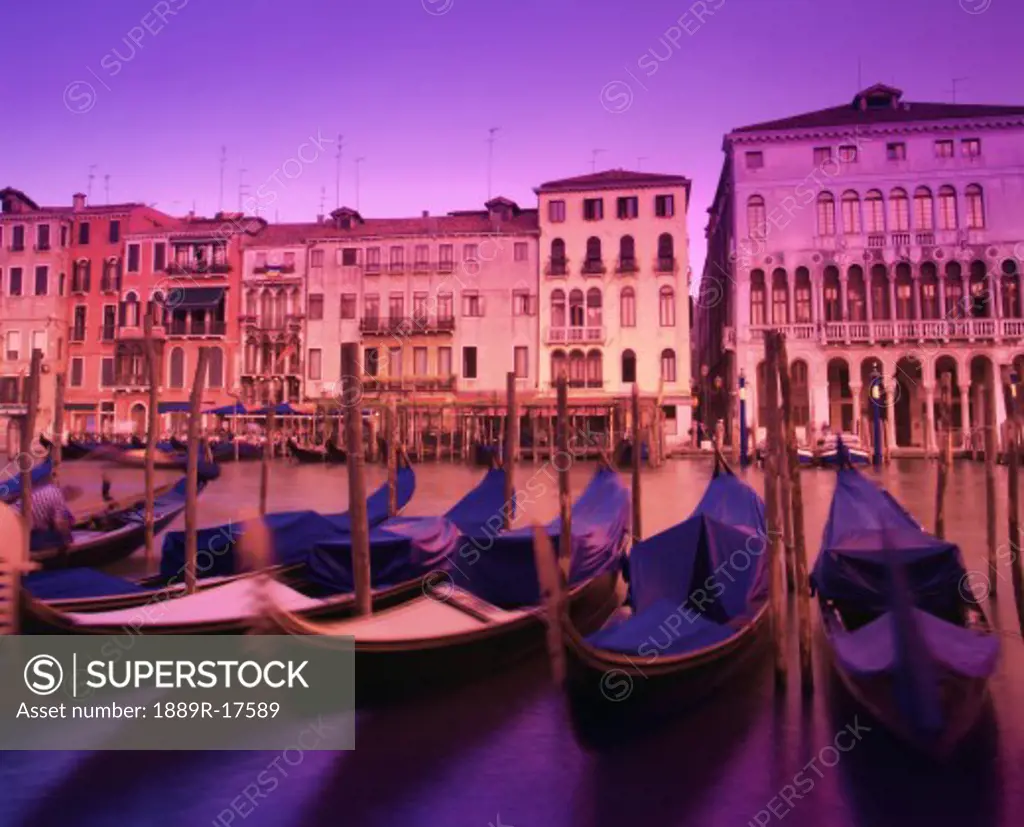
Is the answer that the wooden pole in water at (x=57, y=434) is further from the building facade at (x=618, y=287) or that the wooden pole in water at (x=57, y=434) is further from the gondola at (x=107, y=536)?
the building facade at (x=618, y=287)

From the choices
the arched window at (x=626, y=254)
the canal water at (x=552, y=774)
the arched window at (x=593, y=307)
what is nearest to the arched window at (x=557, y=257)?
the arched window at (x=593, y=307)

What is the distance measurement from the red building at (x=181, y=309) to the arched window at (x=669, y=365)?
15611mm

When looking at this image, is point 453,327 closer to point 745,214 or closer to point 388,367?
point 388,367

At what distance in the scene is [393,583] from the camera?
6.16 metres

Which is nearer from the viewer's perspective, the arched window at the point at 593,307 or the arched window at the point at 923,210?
the arched window at the point at 923,210

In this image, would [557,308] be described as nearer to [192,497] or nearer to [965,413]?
[965,413]

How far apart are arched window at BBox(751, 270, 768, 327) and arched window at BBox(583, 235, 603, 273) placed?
5.12 metres

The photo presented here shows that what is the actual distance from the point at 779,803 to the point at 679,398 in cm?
2373

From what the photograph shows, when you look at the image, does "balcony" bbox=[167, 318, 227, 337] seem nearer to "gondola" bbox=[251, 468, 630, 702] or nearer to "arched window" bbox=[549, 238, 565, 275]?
"arched window" bbox=[549, 238, 565, 275]

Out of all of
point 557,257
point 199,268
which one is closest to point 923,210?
point 557,257

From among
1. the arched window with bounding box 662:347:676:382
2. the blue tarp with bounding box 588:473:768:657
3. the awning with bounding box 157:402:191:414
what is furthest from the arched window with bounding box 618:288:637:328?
the blue tarp with bounding box 588:473:768:657

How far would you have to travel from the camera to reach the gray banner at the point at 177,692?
448 cm

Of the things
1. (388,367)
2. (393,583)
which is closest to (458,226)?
(388,367)

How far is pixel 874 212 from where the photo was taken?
25625 mm
